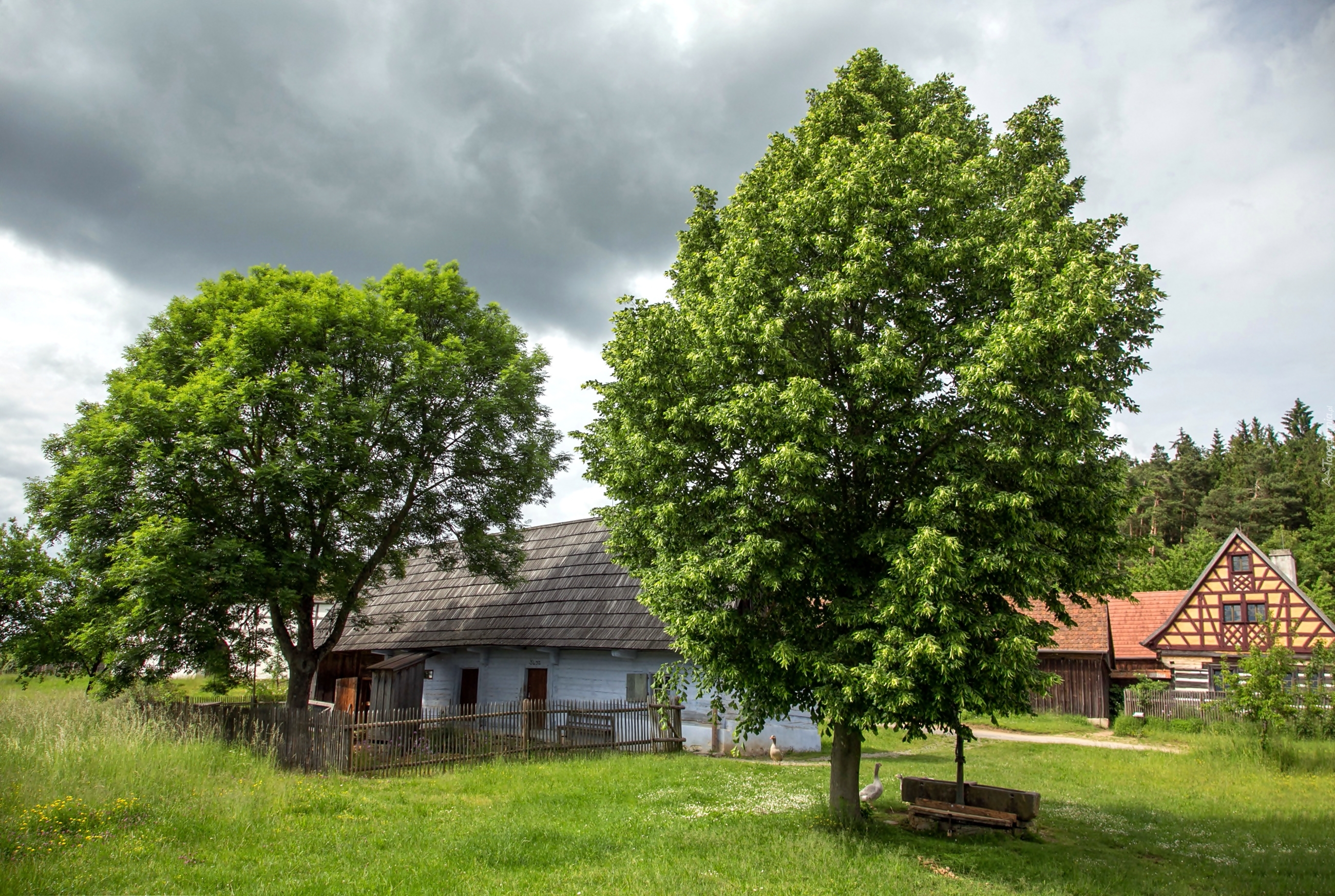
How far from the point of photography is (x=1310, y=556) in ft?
144

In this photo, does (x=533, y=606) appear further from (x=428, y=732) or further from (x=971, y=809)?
(x=971, y=809)

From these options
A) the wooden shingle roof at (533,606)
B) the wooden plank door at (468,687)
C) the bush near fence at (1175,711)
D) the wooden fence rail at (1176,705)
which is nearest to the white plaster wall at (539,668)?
the wooden plank door at (468,687)

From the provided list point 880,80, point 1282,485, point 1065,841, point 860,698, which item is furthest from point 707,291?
point 1282,485

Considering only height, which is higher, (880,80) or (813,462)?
(880,80)

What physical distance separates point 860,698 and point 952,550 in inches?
84.0

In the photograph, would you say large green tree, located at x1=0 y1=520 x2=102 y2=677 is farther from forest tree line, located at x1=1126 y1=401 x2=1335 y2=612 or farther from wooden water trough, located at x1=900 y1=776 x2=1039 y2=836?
forest tree line, located at x1=1126 y1=401 x2=1335 y2=612

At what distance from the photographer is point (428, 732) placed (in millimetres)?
15477

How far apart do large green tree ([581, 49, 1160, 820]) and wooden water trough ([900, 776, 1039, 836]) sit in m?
1.15

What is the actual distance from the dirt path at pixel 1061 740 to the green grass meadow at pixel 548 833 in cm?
657

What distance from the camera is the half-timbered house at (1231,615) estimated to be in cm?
2741

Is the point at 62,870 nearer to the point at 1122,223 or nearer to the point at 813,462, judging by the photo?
the point at 813,462

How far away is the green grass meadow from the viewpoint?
7.69 meters

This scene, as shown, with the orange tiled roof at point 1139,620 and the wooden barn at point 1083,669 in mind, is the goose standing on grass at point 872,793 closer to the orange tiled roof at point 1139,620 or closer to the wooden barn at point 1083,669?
the wooden barn at point 1083,669

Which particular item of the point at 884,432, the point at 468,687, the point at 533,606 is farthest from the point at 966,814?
the point at 468,687
